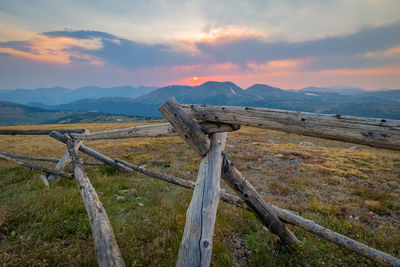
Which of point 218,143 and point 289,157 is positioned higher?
point 218,143

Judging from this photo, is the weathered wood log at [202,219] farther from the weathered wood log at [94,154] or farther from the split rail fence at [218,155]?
the weathered wood log at [94,154]

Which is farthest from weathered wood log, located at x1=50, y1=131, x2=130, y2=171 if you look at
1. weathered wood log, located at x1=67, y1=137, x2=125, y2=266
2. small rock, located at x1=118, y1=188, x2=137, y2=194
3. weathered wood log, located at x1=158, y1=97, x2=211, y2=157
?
weathered wood log, located at x1=158, y1=97, x2=211, y2=157

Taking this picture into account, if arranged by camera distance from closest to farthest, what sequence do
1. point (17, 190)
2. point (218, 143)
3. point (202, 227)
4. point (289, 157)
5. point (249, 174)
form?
point (202, 227)
point (218, 143)
point (17, 190)
point (249, 174)
point (289, 157)

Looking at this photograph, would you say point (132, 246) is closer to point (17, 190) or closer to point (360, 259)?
point (360, 259)

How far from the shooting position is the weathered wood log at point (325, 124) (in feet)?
5.18

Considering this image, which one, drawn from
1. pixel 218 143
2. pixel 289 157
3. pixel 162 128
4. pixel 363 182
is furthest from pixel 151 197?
pixel 289 157

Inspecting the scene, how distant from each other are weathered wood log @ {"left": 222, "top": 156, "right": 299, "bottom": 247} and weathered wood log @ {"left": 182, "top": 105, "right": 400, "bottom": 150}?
2.99ft

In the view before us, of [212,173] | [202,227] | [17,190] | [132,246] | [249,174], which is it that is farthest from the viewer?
[249,174]

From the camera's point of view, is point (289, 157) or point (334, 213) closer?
point (334, 213)


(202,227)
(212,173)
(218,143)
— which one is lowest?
(202,227)

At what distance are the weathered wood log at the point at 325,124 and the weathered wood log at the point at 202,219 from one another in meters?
0.77

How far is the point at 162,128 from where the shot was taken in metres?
3.82

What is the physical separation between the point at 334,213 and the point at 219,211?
3.75 meters

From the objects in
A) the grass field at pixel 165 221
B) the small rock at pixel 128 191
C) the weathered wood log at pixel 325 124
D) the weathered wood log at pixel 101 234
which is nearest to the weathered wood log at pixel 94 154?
the grass field at pixel 165 221
